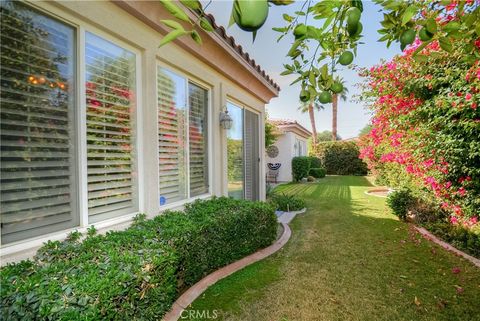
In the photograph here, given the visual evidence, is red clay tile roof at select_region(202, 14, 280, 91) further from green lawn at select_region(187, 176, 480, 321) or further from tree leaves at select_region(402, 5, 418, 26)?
green lawn at select_region(187, 176, 480, 321)

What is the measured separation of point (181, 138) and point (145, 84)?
3.77 feet

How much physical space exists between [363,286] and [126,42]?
15.7ft

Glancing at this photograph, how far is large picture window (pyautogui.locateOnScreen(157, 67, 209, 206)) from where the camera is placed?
13.5 feet

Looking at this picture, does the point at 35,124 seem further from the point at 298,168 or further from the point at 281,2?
the point at 298,168

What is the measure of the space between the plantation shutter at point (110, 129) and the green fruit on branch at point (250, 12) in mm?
2688

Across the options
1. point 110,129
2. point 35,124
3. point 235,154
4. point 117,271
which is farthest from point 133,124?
point 235,154

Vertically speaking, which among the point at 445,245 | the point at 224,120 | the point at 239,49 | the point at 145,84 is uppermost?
the point at 239,49

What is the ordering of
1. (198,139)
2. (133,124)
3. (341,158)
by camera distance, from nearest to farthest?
(133,124)
(198,139)
(341,158)

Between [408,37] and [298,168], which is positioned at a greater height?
[408,37]

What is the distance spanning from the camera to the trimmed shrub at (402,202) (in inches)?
283

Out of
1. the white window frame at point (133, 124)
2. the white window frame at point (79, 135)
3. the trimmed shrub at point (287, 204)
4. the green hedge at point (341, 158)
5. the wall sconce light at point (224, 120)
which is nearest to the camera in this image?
the white window frame at point (79, 135)

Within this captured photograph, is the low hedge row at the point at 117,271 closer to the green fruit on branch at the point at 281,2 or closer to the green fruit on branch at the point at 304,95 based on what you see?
the green fruit on branch at the point at 304,95

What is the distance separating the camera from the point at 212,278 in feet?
12.5

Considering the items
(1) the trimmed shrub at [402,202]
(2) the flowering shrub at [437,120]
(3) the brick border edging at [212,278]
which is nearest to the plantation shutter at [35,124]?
(3) the brick border edging at [212,278]
